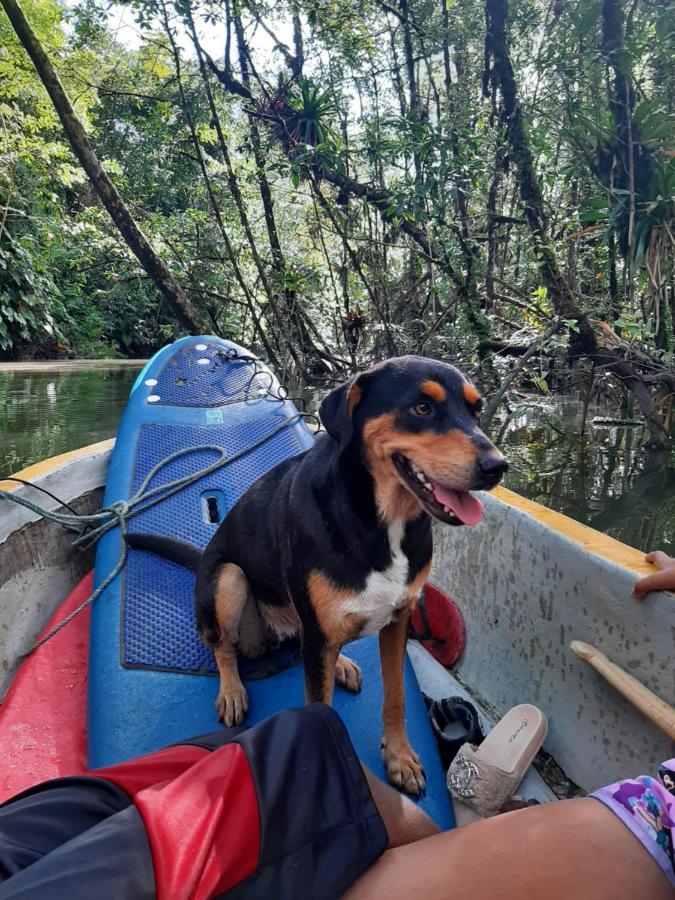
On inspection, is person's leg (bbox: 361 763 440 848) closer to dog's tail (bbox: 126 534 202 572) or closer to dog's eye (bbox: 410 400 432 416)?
dog's eye (bbox: 410 400 432 416)

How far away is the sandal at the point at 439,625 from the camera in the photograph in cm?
287

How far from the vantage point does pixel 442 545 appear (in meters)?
3.17

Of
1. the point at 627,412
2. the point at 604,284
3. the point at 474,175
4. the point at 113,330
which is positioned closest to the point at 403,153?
the point at 474,175

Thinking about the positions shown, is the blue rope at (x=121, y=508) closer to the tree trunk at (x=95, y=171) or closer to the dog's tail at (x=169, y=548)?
the dog's tail at (x=169, y=548)

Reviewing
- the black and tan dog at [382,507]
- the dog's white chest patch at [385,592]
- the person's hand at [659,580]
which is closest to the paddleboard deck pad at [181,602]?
the black and tan dog at [382,507]

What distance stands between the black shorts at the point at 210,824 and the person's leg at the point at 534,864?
8 cm

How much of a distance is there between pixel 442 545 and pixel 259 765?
207 centimetres

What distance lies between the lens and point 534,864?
1.17 metres

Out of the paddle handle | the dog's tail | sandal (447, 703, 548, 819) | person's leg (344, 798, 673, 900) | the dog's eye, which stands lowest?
sandal (447, 703, 548, 819)

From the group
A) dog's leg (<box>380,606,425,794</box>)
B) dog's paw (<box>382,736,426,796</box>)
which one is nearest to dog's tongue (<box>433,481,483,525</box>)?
dog's leg (<box>380,606,425,794</box>)

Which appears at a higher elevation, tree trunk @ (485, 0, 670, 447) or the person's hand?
tree trunk @ (485, 0, 670, 447)

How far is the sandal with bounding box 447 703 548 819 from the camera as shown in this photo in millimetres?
1909

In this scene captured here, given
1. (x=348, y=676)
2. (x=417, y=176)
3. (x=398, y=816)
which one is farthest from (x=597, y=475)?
(x=398, y=816)

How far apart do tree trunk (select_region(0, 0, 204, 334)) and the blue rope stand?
4366 mm
